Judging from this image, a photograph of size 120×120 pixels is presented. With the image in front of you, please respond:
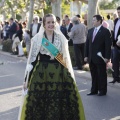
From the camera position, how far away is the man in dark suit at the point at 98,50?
8.80 meters

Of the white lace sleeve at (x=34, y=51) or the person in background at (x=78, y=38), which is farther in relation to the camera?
the person in background at (x=78, y=38)

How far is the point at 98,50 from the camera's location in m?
8.91

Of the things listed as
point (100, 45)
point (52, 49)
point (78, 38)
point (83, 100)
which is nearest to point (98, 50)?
point (100, 45)

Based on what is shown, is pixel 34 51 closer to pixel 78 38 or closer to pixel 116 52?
pixel 116 52

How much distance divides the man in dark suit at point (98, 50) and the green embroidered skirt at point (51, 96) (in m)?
2.74

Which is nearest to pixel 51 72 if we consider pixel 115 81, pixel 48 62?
pixel 48 62

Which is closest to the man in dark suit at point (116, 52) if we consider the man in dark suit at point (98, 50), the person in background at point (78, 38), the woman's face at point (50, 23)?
the man in dark suit at point (98, 50)

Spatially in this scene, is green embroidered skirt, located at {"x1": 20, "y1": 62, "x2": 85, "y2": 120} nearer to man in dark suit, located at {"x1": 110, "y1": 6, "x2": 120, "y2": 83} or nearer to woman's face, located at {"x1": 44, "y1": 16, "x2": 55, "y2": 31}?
woman's face, located at {"x1": 44, "y1": 16, "x2": 55, "y2": 31}

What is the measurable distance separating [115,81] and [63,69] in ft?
14.7

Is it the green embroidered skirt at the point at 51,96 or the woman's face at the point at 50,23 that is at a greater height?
the woman's face at the point at 50,23

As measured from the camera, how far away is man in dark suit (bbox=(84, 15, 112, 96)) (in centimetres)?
880

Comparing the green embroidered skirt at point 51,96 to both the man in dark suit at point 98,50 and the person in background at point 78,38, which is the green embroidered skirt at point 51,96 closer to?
the man in dark suit at point 98,50

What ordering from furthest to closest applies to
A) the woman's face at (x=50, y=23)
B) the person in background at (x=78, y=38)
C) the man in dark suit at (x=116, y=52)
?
1. the person in background at (x=78, y=38)
2. the man in dark suit at (x=116, y=52)
3. the woman's face at (x=50, y=23)

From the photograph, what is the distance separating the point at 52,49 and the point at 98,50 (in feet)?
9.78
